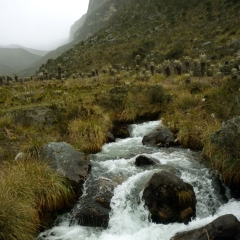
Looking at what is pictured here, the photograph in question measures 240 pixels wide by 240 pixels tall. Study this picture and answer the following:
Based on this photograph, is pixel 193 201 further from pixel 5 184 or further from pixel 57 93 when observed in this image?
pixel 57 93

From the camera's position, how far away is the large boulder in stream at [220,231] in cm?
542

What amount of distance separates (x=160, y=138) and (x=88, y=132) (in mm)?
2965

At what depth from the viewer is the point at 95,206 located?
6.96 metres

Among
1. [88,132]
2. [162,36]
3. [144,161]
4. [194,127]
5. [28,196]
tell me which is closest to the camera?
[28,196]

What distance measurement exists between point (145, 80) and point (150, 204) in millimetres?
16059

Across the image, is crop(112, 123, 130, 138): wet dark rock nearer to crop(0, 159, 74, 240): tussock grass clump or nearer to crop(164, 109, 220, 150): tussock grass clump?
crop(164, 109, 220, 150): tussock grass clump

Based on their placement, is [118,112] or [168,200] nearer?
[168,200]

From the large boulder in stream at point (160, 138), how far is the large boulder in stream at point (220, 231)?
5579 mm

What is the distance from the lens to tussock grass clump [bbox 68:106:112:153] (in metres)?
11.0

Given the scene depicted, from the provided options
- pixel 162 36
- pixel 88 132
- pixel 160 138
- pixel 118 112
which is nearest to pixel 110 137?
pixel 88 132

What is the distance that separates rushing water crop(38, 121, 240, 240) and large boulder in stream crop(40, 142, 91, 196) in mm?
341

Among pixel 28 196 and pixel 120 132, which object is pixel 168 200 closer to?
pixel 28 196

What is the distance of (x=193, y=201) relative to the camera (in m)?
6.82

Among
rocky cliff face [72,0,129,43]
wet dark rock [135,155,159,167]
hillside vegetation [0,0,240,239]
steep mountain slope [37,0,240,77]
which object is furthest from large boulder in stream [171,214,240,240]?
rocky cliff face [72,0,129,43]
